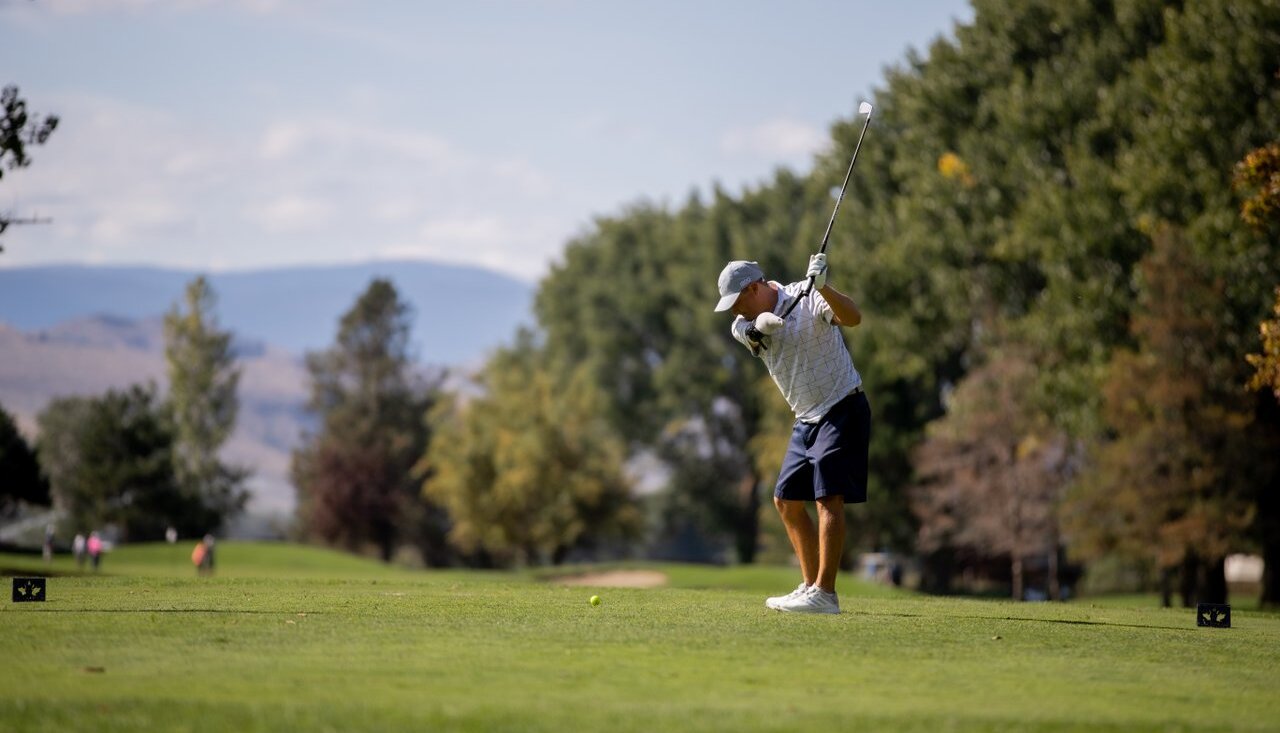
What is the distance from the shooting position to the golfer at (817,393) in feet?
42.6

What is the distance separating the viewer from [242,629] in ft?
36.4

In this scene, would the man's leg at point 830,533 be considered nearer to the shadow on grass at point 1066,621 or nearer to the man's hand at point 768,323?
the shadow on grass at point 1066,621

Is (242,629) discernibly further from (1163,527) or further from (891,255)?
(891,255)

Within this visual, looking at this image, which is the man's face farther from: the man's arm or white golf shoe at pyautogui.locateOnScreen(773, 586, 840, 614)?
white golf shoe at pyautogui.locateOnScreen(773, 586, 840, 614)

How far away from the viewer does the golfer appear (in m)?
13.0

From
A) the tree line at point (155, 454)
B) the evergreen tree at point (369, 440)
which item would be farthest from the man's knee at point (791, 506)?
the evergreen tree at point (369, 440)

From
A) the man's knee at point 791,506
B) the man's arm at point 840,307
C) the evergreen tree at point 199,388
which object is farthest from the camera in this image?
the evergreen tree at point 199,388

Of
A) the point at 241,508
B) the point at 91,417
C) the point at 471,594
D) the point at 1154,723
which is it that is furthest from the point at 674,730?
the point at 241,508

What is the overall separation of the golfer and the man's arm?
0.10 ft

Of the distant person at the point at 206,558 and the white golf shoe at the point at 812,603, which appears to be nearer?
the white golf shoe at the point at 812,603

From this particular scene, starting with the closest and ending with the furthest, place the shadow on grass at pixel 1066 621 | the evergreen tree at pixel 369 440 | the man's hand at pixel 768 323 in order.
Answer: the man's hand at pixel 768 323 → the shadow on grass at pixel 1066 621 → the evergreen tree at pixel 369 440

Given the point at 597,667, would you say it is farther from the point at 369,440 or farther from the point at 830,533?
the point at 369,440

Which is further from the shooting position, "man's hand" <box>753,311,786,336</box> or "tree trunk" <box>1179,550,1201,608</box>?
"tree trunk" <box>1179,550,1201,608</box>

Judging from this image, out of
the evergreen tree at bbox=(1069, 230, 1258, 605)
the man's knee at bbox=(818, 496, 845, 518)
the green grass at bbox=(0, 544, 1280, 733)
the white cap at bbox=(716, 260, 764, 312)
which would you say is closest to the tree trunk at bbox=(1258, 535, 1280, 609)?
the evergreen tree at bbox=(1069, 230, 1258, 605)
